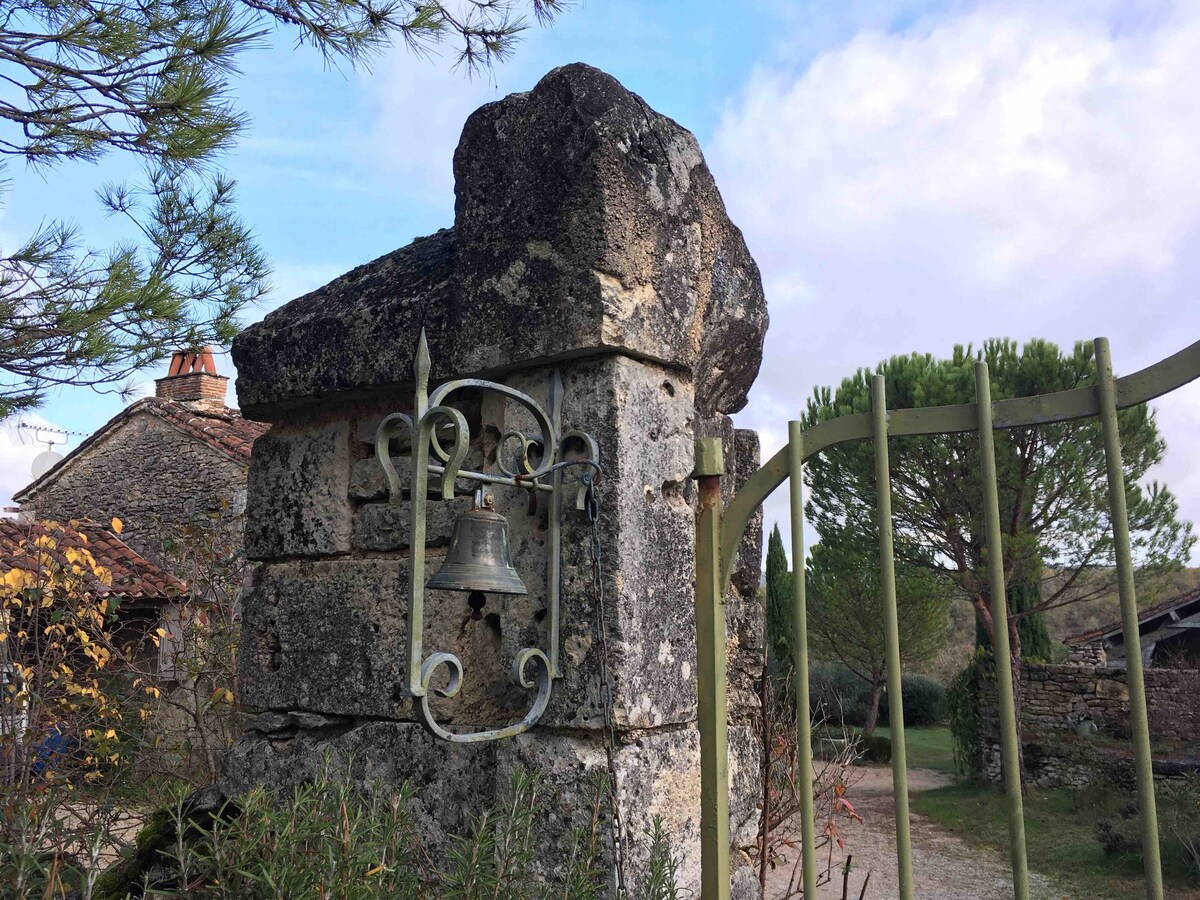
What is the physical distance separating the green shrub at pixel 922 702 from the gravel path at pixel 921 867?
7.44 meters

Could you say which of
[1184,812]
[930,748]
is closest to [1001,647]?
[1184,812]

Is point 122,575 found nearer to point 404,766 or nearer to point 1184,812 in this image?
point 404,766

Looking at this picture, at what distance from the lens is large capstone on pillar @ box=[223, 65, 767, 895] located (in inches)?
82.2

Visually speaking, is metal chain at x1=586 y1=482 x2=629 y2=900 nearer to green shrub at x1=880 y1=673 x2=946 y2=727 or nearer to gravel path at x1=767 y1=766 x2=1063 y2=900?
gravel path at x1=767 y1=766 x2=1063 y2=900

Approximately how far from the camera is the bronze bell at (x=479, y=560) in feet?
6.40

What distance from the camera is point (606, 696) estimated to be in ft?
6.61

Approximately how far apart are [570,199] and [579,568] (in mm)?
817

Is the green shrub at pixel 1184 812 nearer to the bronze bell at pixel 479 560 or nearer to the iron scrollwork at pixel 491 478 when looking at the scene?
the iron scrollwork at pixel 491 478

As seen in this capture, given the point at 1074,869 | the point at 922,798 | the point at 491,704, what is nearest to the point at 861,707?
the point at 922,798

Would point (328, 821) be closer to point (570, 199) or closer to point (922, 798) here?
point (570, 199)

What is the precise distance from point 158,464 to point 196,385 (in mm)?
1397

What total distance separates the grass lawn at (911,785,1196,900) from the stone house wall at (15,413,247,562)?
30.8 ft

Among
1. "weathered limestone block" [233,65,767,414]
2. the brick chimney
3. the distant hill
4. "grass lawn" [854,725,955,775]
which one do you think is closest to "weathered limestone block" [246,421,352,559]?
"weathered limestone block" [233,65,767,414]

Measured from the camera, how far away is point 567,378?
219cm
